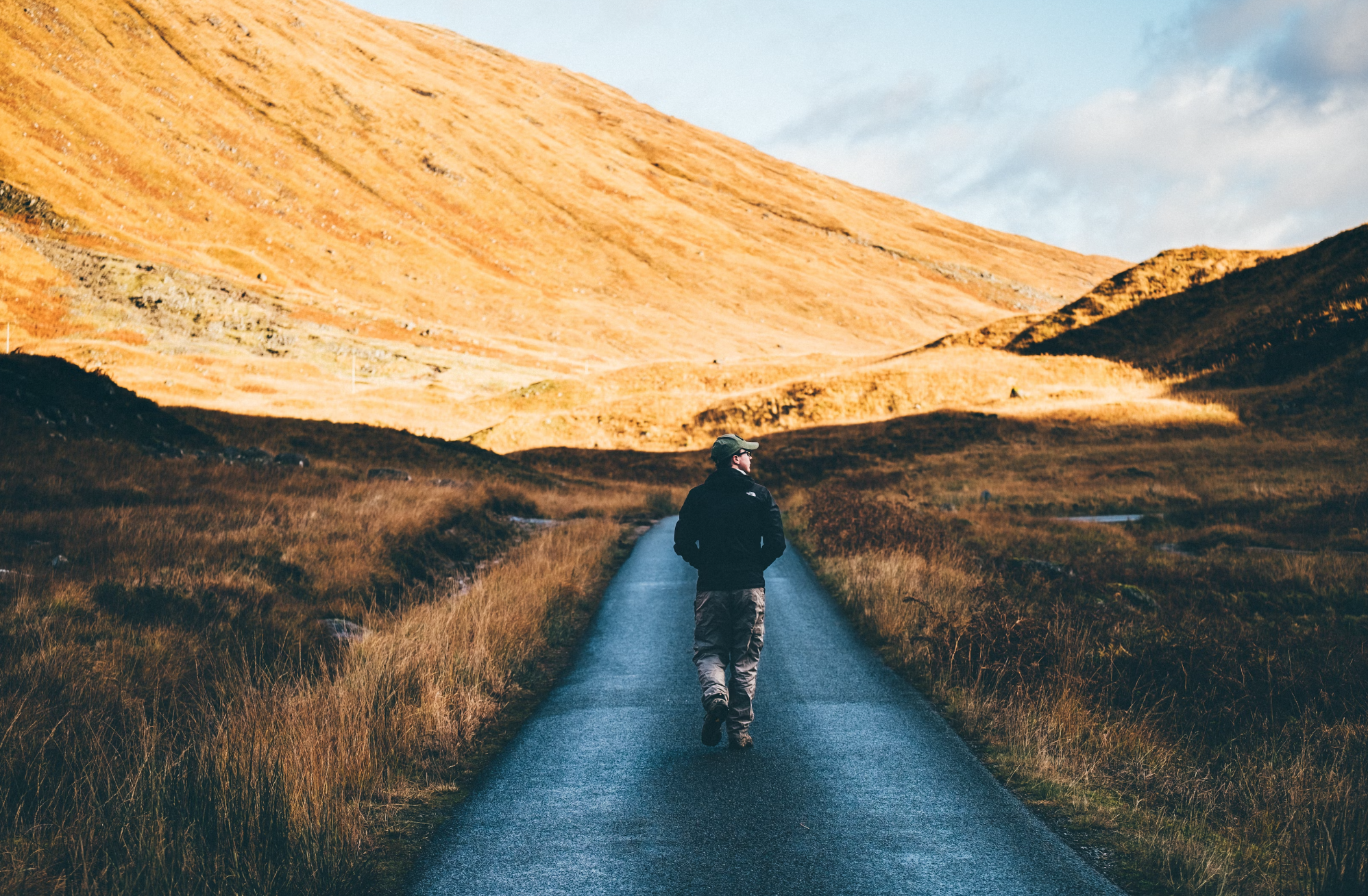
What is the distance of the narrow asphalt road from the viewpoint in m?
4.43

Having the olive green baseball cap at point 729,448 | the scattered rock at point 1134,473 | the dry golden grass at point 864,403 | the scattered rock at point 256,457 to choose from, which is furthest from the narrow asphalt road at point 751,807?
the dry golden grass at point 864,403

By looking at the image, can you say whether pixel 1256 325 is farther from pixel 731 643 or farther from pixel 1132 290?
pixel 731 643

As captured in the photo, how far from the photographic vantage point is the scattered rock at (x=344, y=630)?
360 inches

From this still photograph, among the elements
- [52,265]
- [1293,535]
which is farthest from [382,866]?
[52,265]

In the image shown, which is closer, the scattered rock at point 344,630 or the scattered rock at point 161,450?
the scattered rock at point 344,630

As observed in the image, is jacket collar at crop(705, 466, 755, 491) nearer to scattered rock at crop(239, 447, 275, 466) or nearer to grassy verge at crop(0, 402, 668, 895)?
grassy verge at crop(0, 402, 668, 895)

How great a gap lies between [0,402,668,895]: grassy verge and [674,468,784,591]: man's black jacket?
2179mm

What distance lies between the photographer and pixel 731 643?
6.82 metres

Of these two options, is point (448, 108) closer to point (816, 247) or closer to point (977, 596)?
point (816, 247)

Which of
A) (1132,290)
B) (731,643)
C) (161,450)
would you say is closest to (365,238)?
(1132,290)

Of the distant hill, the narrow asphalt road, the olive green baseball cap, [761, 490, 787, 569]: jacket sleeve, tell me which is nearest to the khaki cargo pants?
[761, 490, 787, 569]: jacket sleeve

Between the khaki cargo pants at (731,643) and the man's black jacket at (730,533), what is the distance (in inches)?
4.3

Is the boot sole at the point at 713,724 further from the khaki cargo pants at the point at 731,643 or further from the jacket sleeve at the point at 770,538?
the jacket sleeve at the point at 770,538

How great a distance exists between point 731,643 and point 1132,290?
6747 centimetres
